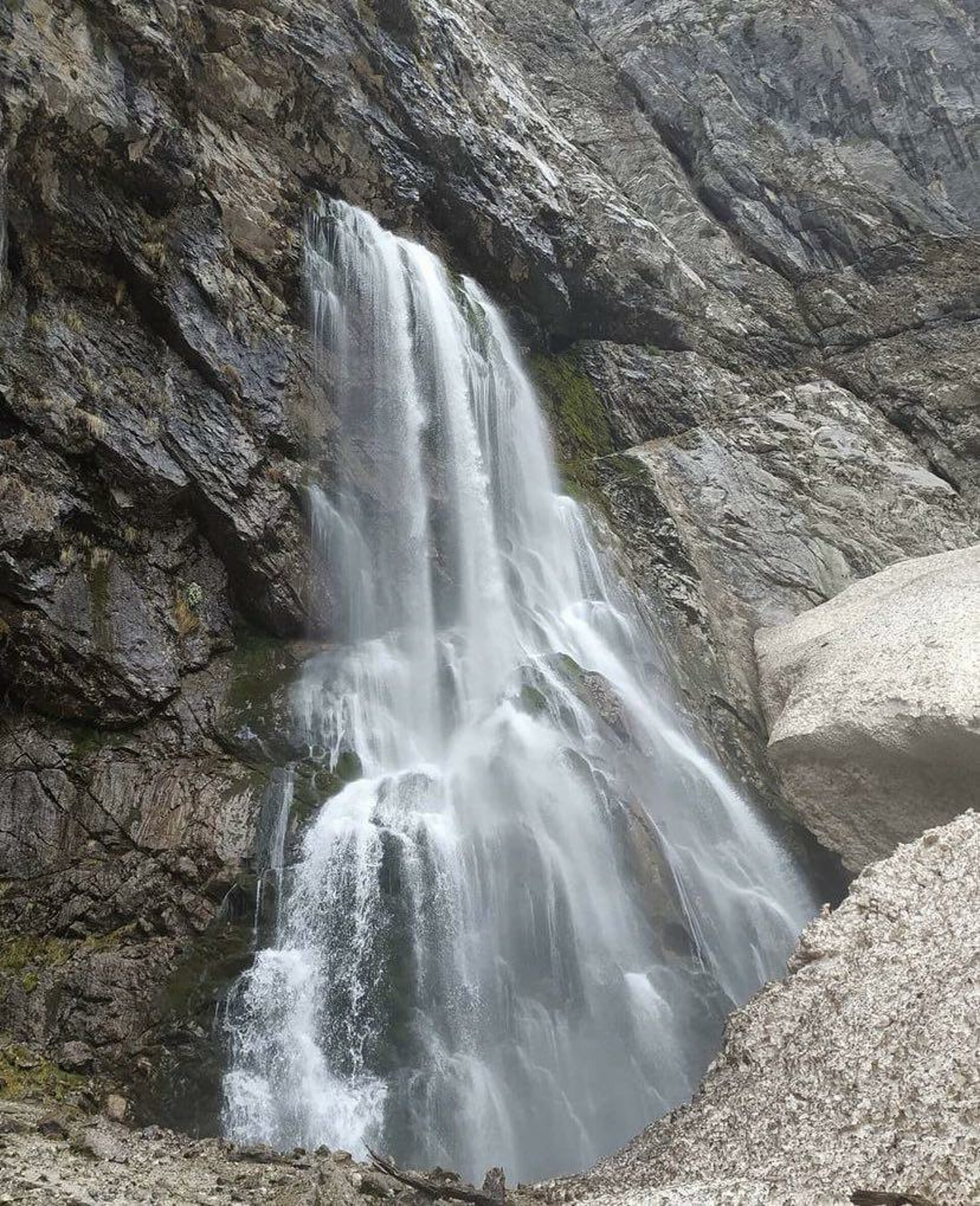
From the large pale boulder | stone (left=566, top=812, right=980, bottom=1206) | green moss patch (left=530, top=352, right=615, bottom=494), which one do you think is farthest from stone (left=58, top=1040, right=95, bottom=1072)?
green moss patch (left=530, top=352, right=615, bottom=494)

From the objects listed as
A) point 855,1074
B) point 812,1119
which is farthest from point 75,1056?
point 855,1074

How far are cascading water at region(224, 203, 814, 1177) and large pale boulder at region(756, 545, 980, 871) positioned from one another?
138cm

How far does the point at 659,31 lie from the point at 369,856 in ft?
106

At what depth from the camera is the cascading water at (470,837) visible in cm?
784

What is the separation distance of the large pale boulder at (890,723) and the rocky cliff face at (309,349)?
6.79 feet

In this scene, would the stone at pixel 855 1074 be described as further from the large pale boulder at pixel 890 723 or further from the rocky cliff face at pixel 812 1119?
the large pale boulder at pixel 890 723

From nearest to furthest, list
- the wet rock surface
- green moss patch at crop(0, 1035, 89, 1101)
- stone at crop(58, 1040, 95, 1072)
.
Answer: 1. the wet rock surface
2. green moss patch at crop(0, 1035, 89, 1101)
3. stone at crop(58, 1040, 95, 1072)

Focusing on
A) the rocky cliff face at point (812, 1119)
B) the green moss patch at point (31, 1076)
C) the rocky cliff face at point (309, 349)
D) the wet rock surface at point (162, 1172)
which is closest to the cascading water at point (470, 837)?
the rocky cliff face at point (309, 349)

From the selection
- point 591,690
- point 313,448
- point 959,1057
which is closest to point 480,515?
point 313,448

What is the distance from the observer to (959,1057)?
4.48 m

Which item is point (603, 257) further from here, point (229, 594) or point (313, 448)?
point (229, 594)

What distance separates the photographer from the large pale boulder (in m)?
9.46

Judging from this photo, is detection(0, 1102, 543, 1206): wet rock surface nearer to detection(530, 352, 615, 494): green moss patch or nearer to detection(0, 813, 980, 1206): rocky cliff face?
detection(0, 813, 980, 1206): rocky cliff face

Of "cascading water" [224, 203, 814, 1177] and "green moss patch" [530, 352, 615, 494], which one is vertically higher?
"green moss patch" [530, 352, 615, 494]
